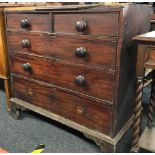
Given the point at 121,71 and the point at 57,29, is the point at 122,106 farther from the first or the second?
the point at 57,29

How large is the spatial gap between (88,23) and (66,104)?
1.80ft

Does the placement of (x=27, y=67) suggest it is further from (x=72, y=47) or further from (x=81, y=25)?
(x=81, y=25)

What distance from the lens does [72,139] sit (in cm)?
148

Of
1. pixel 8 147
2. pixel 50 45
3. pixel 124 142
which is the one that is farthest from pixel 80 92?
pixel 8 147

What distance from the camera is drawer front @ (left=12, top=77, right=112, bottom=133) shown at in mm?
1236

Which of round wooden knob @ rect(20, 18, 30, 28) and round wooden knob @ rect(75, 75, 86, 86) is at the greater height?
round wooden knob @ rect(20, 18, 30, 28)

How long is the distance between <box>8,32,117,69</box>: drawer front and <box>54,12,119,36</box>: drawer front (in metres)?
0.04

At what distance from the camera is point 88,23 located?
43.8 inches

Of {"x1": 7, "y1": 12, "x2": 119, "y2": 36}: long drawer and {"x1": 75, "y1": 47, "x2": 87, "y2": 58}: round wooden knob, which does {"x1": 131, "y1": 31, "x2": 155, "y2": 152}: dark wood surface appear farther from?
{"x1": 75, "y1": 47, "x2": 87, "y2": 58}: round wooden knob

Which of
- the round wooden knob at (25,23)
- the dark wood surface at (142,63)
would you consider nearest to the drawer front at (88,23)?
the dark wood surface at (142,63)

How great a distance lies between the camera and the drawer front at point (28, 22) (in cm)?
133

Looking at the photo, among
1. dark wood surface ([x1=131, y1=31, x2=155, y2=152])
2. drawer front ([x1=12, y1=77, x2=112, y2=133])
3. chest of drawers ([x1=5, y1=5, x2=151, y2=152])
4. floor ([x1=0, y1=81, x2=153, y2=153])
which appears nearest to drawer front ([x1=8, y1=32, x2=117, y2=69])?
chest of drawers ([x1=5, y1=5, x2=151, y2=152])

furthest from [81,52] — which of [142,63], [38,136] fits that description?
[38,136]

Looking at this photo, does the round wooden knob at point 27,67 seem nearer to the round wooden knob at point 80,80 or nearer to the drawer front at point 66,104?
the drawer front at point 66,104
